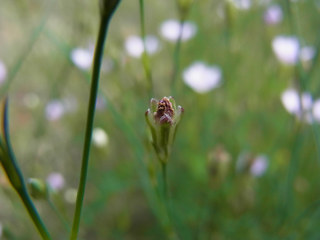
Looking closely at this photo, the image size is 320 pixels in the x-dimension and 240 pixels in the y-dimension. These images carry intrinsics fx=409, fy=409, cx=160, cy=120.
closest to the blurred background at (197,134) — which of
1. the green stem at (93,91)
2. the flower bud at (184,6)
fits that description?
the flower bud at (184,6)

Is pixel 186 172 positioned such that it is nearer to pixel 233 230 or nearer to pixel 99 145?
pixel 233 230

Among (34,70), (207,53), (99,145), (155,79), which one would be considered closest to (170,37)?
(207,53)

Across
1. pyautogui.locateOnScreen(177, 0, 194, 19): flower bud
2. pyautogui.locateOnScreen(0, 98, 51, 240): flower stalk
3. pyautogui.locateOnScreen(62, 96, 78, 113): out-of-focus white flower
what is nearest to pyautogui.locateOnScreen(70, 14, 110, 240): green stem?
pyautogui.locateOnScreen(0, 98, 51, 240): flower stalk

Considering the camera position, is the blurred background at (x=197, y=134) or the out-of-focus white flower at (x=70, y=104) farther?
the out-of-focus white flower at (x=70, y=104)

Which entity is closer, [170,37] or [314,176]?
[314,176]

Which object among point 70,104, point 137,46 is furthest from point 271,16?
point 70,104

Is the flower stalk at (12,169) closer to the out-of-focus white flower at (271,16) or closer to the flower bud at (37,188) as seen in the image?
the flower bud at (37,188)
